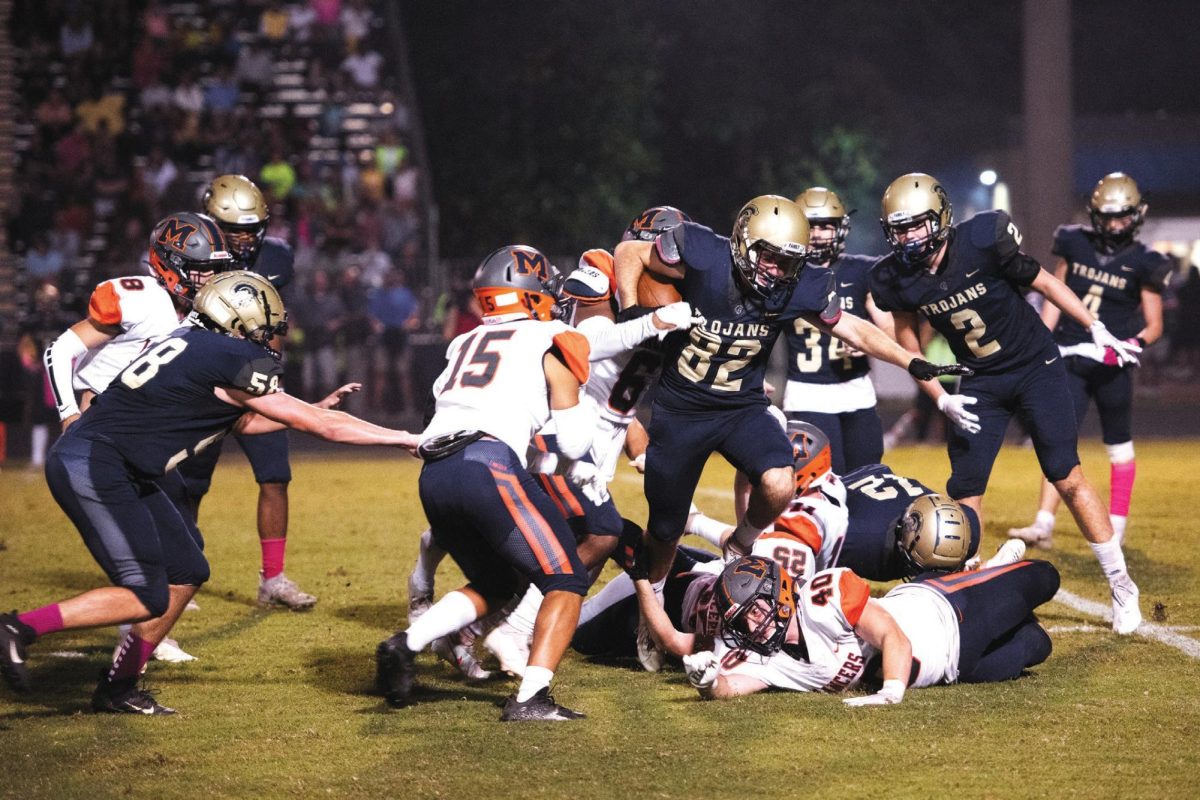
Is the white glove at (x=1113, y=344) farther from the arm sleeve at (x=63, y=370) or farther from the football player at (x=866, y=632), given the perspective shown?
the arm sleeve at (x=63, y=370)

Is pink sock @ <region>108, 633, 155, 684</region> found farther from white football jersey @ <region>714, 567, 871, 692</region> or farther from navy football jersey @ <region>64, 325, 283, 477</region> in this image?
white football jersey @ <region>714, 567, 871, 692</region>

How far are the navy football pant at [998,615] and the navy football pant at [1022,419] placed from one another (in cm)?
110

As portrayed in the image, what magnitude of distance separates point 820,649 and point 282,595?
3352mm

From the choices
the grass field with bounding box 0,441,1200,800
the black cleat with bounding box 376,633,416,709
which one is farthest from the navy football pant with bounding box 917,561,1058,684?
the black cleat with bounding box 376,633,416,709

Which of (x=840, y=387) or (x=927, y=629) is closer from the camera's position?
(x=927, y=629)

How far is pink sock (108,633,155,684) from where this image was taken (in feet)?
18.9

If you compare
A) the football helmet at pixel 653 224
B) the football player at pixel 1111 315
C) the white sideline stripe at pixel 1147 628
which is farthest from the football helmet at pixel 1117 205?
the football helmet at pixel 653 224

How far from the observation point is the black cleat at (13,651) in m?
5.21

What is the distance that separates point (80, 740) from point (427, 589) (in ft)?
5.90

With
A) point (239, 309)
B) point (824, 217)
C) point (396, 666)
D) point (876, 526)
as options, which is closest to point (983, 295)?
point (824, 217)

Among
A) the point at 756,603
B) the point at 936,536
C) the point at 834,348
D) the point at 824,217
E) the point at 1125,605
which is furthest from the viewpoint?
the point at 834,348

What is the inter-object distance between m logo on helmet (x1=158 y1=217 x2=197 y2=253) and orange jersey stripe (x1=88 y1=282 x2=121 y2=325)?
33cm

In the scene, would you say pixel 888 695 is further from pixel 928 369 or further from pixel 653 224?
pixel 653 224

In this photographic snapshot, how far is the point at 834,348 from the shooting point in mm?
8203
